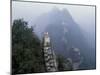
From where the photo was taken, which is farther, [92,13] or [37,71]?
[92,13]

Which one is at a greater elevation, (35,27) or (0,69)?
(35,27)

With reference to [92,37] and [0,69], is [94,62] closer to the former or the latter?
[92,37]

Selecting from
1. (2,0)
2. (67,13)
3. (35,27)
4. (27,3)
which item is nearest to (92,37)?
(67,13)

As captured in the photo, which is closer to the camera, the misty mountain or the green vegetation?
the green vegetation

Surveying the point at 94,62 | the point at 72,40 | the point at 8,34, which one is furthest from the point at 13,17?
the point at 94,62

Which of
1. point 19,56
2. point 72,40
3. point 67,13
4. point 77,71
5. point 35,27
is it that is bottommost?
point 77,71

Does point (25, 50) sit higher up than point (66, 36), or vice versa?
point (66, 36)

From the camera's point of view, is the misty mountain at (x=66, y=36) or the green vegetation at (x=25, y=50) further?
the misty mountain at (x=66, y=36)

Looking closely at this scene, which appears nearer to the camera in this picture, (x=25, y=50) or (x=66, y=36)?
(x=25, y=50)
